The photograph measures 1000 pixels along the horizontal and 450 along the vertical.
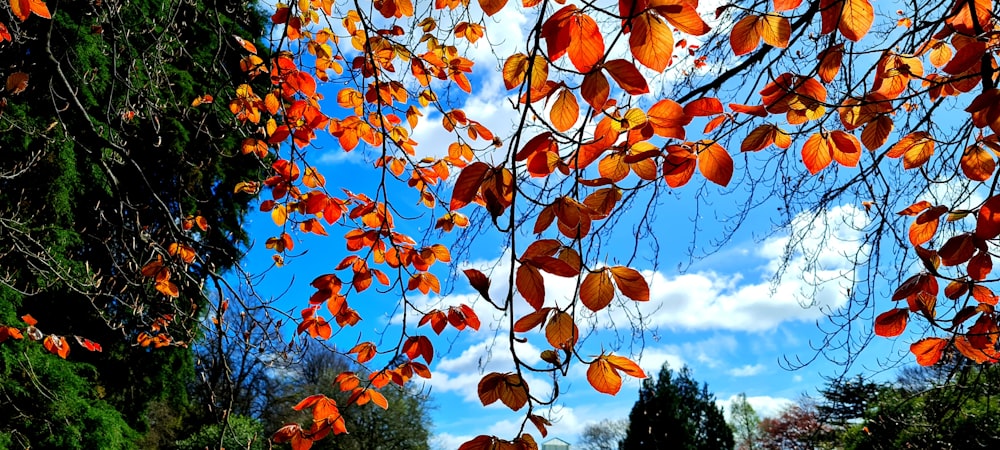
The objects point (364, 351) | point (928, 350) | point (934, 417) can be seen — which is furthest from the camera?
point (934, 417)

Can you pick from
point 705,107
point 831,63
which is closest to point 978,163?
point 831,63

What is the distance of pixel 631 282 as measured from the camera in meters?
0.77

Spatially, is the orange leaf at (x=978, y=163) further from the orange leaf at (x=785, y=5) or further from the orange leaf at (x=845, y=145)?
the orange leaf at (x=785, y=5)

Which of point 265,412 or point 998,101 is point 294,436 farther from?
point 265,412

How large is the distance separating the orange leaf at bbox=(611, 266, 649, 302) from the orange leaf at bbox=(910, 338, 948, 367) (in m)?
1.12

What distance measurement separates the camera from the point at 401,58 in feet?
6.89

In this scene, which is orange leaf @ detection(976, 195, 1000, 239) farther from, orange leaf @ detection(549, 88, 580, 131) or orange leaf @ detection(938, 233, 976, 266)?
orange leaf @ detection(549, 88, 580, 131)

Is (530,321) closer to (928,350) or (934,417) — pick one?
(928,350)

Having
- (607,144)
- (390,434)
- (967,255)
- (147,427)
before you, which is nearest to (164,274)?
(607,144)

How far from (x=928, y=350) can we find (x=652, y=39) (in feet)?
4.34

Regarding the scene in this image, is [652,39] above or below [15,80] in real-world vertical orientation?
below

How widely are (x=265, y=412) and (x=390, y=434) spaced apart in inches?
108

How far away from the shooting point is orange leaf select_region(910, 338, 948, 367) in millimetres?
1451

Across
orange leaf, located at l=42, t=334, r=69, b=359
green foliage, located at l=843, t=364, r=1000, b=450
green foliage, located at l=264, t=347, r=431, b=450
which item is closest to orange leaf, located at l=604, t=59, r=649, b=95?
green foliage, located at l=843, t=364, r=1000, b=450
